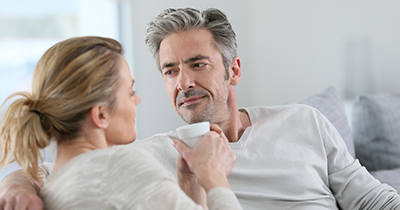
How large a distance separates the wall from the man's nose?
1218 millimetres

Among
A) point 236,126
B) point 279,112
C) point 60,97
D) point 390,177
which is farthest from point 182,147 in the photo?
point 390,177

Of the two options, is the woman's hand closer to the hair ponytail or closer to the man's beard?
the hair ponytail

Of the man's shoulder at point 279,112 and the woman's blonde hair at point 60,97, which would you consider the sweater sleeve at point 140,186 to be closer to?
the woman's blonde hair at point 60,97

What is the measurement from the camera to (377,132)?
2070 mm

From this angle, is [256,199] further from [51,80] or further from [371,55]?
[371,55]

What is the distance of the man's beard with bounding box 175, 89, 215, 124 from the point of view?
1423 mm

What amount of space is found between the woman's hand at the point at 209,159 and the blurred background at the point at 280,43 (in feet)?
5.63

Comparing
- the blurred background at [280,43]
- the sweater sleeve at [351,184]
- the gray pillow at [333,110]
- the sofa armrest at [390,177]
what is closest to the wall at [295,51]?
the blurred background at [280,43]

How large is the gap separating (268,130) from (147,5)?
153 centimetres

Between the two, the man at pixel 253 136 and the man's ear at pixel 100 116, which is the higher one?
the man's ear at pixel 100 116

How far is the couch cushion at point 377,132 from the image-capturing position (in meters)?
2.03

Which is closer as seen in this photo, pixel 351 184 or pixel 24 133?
pixel 24 133

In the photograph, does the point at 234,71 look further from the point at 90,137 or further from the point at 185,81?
the point at 90,137

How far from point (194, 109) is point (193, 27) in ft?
1.11
